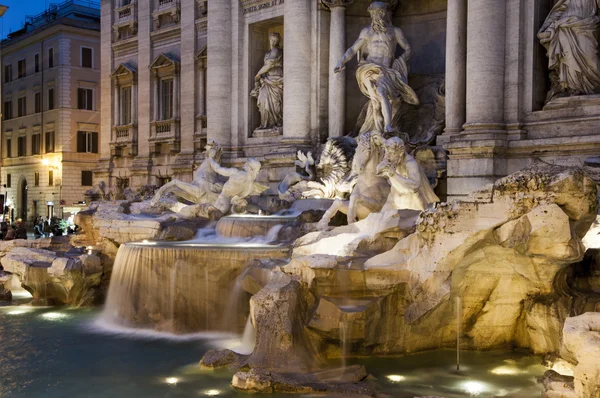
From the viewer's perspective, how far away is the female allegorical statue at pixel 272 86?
18.6 m

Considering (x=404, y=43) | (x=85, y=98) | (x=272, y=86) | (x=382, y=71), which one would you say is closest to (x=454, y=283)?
(x=382, y=71)

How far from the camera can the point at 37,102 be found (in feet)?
128

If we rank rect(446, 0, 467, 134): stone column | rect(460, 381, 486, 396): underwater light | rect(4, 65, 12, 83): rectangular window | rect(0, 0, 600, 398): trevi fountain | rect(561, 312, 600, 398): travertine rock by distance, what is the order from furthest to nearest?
rect(4, 65, 12, 83): rectangular window → rect(446, 0, 467, 134): stone column → rect(0, 0, 600, 398): trevi fountain → rect(460, 381, 486, 396): underwater light → rect(561, 312, 600, 398): travertine rock

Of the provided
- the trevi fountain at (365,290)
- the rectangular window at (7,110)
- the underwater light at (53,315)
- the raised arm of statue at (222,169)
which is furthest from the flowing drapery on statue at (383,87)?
the rectangular window at (7,110)

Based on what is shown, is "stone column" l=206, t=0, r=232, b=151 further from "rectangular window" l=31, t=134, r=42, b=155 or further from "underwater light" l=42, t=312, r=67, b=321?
"rectangular window" l=31, t=134, r=42, b=155

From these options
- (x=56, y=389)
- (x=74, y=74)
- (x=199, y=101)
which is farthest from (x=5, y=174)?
(x=56, y=389)

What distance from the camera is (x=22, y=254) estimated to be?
1421 centimetres

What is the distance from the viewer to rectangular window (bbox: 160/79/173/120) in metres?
23.0

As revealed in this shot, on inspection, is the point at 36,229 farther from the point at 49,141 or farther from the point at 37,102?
the point at 37,102

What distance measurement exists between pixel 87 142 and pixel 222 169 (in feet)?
80.5

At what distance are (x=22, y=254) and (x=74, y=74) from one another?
82.0 ft

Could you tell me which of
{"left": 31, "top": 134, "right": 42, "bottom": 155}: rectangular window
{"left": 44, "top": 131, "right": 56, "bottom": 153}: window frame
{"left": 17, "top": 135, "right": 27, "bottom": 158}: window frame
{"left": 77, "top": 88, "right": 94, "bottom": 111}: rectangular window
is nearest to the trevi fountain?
{"left": 77, "top": 88, "right": 94, "bottom": 111}: rectangular window

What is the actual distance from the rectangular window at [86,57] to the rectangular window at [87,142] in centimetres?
364

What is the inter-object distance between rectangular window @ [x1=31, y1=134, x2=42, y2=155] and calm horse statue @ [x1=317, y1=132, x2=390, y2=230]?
31.1 meters
